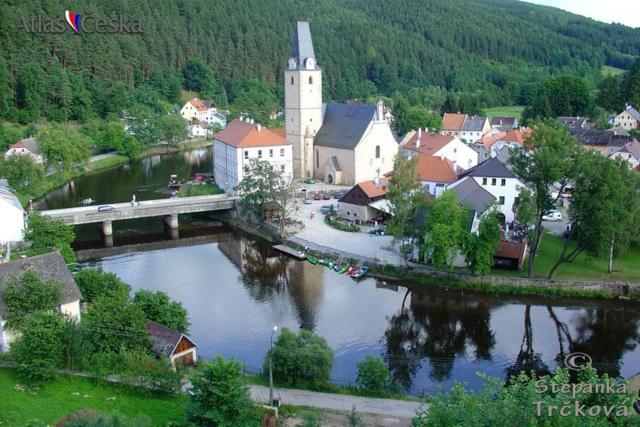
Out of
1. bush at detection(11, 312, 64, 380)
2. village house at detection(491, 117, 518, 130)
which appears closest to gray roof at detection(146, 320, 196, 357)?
bush at detection(11, 312, 64, 380)

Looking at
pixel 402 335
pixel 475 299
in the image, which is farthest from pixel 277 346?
pixel 475 299

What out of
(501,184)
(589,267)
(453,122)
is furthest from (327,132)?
(453,122)

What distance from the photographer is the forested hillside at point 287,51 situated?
7944 centimetres

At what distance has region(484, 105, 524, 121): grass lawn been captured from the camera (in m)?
98.6

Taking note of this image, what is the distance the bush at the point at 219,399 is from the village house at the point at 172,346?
432 centimetres

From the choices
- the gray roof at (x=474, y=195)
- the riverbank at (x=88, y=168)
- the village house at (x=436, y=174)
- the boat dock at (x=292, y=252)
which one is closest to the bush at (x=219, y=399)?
the boat dock at (x=292, y=252)

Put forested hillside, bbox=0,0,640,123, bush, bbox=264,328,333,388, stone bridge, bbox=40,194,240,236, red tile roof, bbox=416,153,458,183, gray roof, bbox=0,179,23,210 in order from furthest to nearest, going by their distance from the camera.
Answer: forested hillside, bbox=0,0,640,123 < red tile roof, bbox=416,153,458,183 < stone bridge, bbox=40,194,240,236 < gray roof, bbox=0,179,23,210 < bush, bbox=264,328,333,388

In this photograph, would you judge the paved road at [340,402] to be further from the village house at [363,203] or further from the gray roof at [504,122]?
the gray roof at [504,122]

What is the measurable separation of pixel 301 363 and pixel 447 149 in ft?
119

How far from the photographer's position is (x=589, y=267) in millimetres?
32562

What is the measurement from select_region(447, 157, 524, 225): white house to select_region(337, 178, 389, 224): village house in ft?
15.0

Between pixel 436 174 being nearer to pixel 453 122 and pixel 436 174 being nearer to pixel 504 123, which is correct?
pixel 453 122

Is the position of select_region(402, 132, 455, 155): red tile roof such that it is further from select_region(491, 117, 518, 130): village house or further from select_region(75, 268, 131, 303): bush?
select_region(75, 268, 131, 303): bush

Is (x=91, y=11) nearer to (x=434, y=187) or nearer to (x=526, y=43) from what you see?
(x=434, y=187)
